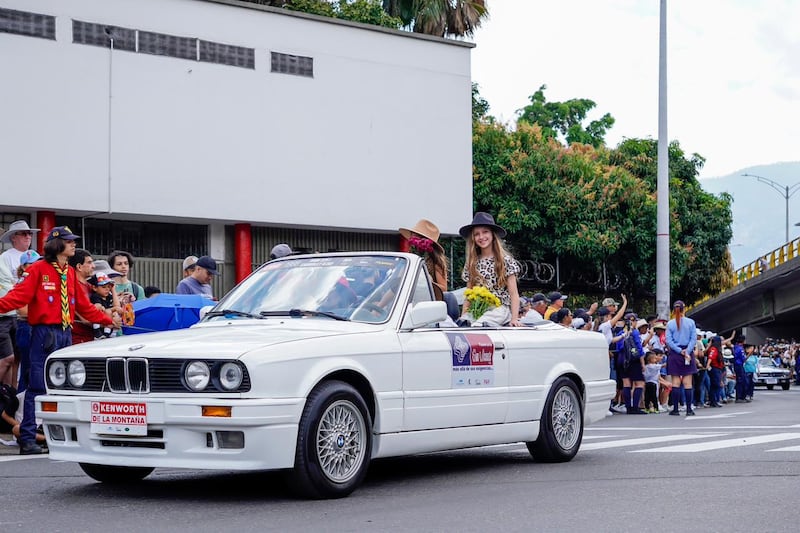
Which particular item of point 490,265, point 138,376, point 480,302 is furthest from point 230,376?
point 490,265

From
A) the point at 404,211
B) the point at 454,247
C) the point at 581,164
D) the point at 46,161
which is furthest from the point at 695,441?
the point at 581,164

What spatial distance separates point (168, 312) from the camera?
39.6ft

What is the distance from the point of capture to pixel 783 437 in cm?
1388

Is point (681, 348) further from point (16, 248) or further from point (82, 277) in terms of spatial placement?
point (16, 248)

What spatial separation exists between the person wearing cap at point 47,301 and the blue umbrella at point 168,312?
46.9 inches

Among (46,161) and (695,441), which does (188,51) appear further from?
(695,441)

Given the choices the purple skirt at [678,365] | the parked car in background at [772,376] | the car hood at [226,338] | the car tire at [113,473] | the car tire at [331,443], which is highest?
the car hood at [226,338]

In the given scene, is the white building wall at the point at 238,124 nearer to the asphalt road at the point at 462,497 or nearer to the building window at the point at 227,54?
the building window at the point at 227,54

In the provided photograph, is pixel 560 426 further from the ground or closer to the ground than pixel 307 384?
closer to the ground

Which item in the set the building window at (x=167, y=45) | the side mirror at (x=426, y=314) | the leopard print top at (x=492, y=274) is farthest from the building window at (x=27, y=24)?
the side mirror at (x=426, y=314)

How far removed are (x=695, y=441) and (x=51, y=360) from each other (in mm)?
7340

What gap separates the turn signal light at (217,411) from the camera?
746 cm

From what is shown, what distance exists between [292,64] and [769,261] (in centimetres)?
3199

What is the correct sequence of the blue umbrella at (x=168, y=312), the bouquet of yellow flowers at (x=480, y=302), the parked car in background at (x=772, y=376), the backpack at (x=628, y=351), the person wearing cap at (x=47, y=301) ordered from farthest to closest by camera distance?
the parked car in background at (x=772, y=376) < the backpack at (x=628, y=351) < the blue umbrella at (x=168, y=312) < the person wearing cap at (x=47, y=301) < the bouquet of yellow flowers at (x=480, y=302)
